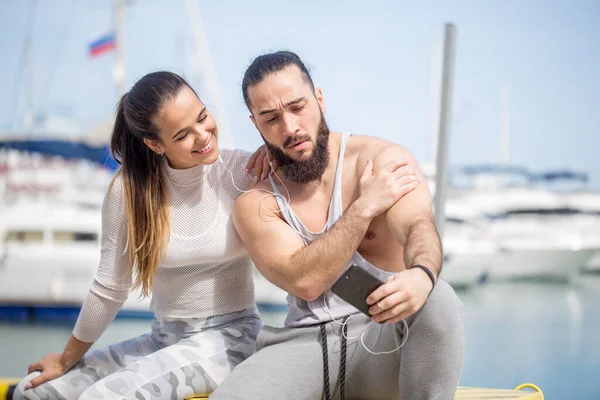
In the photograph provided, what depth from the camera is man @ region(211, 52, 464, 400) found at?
1.57 metres

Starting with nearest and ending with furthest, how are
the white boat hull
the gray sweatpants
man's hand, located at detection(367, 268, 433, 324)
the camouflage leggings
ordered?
1. man's hand, located at detection(367, 268, 433, 324)
2. the gray sweatpants
3. the camouflage leggings
4. the white boat hull

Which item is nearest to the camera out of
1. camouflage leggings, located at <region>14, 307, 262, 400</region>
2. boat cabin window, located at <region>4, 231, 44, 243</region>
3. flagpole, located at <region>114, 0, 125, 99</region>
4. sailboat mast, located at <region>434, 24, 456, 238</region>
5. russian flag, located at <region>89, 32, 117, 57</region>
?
camouflage leggings, located at <region>14, 307, 262, 400</region>

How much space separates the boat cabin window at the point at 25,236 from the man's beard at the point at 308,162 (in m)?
11.3

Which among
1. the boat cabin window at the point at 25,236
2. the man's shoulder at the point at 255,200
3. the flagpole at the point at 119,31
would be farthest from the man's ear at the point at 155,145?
the flagpole at the point at 119,31

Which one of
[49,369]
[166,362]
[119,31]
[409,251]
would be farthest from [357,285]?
[119,31]

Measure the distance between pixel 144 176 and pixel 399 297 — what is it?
0.90 meters

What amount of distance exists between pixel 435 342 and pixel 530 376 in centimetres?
1114

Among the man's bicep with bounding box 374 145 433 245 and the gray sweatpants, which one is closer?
the gray sweatpants

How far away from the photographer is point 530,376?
11.9 m

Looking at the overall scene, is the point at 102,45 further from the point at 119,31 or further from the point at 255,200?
the point at 255,200

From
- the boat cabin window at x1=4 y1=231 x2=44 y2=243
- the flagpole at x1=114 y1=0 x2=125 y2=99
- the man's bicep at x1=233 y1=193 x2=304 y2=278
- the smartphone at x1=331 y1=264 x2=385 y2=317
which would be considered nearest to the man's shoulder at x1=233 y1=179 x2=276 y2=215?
the man's bicep at x1=233 y1=193 x2=304 y2=278

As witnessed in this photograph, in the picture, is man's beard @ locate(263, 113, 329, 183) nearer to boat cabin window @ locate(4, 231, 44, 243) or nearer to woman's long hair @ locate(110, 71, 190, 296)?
woman's long hair @ locate(110, 71, 190, 296)

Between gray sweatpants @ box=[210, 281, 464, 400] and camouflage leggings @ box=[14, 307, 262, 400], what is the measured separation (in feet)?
0.44

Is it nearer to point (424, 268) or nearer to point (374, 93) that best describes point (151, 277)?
point (424, 268)
